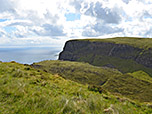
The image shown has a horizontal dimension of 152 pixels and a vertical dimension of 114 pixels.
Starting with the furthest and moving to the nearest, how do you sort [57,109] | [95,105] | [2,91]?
[2,91], [95,105], [57,109]

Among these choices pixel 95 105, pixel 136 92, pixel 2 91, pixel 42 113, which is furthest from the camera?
pixel 136 92

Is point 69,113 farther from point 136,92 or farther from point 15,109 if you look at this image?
point 136,92

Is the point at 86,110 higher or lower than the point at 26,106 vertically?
lower

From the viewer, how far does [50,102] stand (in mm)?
7176

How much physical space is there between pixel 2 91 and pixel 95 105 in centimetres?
564

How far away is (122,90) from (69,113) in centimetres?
19463

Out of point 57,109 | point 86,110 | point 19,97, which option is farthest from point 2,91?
point 86,110

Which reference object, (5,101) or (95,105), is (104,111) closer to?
(95,105)

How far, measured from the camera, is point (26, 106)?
21.5ft

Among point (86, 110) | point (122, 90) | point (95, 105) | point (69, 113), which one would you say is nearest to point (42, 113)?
point (69, 113)

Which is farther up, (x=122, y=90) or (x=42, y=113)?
(x=42, y=113)

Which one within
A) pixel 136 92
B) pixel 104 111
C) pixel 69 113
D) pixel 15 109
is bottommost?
pixel 136 92

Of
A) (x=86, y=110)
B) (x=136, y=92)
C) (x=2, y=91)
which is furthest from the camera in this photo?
(x=136, y=92)

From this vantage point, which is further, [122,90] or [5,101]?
[122,90]
